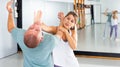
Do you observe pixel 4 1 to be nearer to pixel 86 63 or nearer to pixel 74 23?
pixel 86 63

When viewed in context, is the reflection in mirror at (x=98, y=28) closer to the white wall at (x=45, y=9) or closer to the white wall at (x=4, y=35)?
the white wall at (x=45, y=9)

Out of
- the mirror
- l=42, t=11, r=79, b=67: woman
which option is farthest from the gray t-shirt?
the mirror

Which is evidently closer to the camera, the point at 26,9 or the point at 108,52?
the point at 108,52

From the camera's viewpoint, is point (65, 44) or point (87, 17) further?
point (87, 17)

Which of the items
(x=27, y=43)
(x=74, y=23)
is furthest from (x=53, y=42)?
(x=74, y=23)

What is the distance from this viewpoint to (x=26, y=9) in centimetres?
626

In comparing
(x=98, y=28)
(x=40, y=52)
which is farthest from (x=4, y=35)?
(x=40, y=52)

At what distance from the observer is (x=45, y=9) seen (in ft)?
20.2

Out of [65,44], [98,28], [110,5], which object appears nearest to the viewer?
[65,44]

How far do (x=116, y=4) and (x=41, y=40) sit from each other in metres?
4.06

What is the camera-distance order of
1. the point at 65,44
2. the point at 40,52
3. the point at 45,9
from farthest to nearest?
the point at 45,9 < the point at 65,44 < the point at 40,52

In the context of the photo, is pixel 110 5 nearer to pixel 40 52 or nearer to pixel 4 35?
pixel 4 35

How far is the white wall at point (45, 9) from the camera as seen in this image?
19.4 ft

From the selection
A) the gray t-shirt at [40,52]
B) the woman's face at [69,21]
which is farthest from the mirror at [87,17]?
the gray t-shirt at [40,52]
